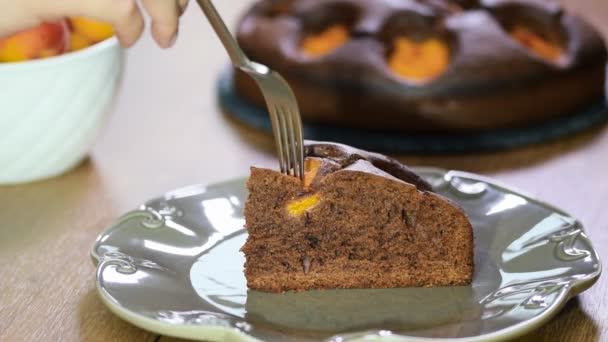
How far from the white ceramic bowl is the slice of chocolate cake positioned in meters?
0.51

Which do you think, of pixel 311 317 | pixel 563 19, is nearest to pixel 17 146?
pixel 311 317

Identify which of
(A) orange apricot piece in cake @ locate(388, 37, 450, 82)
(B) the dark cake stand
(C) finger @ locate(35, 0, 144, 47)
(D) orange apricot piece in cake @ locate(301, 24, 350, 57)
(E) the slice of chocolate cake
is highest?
(C) finger @ locate(35, 0, 144, 47)

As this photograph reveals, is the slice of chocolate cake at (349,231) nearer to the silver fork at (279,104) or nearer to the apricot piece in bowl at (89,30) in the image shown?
the silver fork at (279,104)

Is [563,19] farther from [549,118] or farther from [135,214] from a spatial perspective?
[135,214]

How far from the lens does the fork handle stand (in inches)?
51.9

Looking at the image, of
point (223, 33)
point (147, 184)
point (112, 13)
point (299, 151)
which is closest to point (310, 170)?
point (299, 151)

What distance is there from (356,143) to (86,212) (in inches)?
20.6

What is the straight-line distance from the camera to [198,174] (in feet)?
5.73

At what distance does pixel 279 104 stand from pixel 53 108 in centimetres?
49

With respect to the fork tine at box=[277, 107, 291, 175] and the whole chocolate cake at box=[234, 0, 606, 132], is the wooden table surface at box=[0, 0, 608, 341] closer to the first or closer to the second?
the whole chocolate cake at box=[234, 0, 606, 132]

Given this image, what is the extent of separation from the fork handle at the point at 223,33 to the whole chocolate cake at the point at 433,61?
50 cm

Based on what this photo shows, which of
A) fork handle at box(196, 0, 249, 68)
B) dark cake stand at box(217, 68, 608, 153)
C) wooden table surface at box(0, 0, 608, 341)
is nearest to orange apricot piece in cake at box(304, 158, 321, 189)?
fork handle at box(196, 0, 249, 68)

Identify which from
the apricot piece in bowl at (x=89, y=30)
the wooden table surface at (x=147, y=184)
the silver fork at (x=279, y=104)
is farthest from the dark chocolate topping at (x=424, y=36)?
the silver fork at (x=279, y=104)

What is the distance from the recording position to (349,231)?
1283 mm
